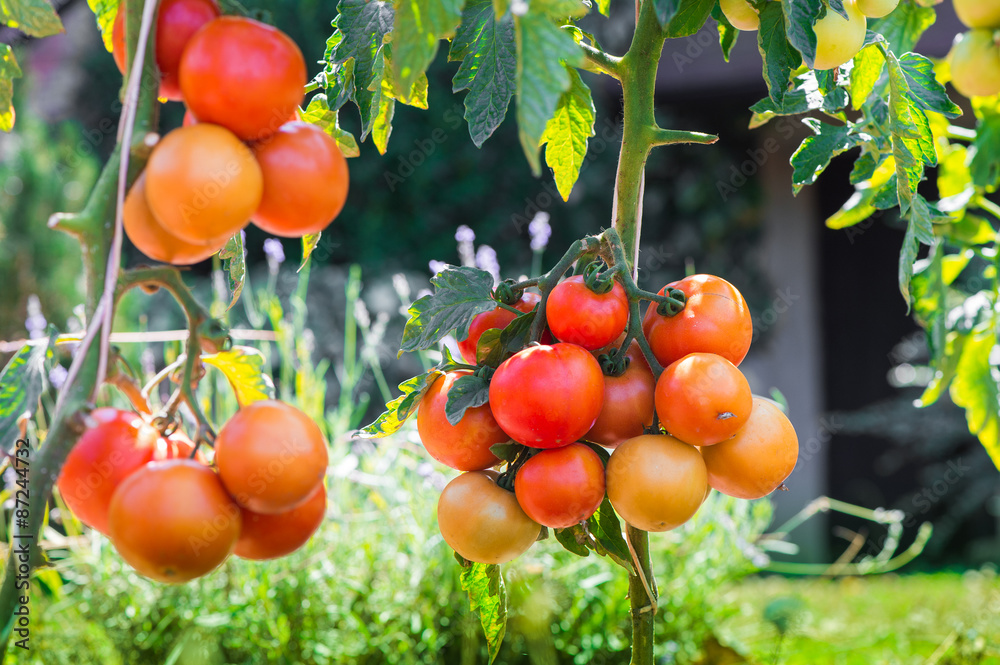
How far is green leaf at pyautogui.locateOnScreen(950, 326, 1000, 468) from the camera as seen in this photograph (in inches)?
39.9

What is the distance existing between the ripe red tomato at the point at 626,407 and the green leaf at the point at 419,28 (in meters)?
0.29

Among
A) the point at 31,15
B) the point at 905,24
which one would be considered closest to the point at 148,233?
the point at 31,15

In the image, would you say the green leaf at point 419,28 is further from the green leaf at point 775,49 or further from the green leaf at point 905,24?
the green leaf at point 905,24

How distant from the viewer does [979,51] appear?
0.50 meters

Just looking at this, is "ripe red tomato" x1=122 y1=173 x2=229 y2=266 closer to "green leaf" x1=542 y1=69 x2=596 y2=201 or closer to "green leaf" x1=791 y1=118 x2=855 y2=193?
"green leaf" x1=542 y1=69 x2=596 y2=201

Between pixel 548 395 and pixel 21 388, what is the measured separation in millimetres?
337

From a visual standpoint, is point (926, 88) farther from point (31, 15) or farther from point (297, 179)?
point (31, 15)

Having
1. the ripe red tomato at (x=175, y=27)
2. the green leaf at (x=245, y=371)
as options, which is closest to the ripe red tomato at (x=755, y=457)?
the green leaf at (x=245, y=371)

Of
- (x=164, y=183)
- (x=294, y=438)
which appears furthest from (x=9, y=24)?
(x=294, y=438)

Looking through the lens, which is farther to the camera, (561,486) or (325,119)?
(325,119)

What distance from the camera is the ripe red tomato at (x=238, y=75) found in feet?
1.44

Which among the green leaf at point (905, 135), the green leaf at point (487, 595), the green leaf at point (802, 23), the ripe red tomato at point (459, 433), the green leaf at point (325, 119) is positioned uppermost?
the green leaf at point (802, 23)

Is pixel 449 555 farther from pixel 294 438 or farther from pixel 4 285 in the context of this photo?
pixel 4 285

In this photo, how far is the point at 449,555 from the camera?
130 centimetres
